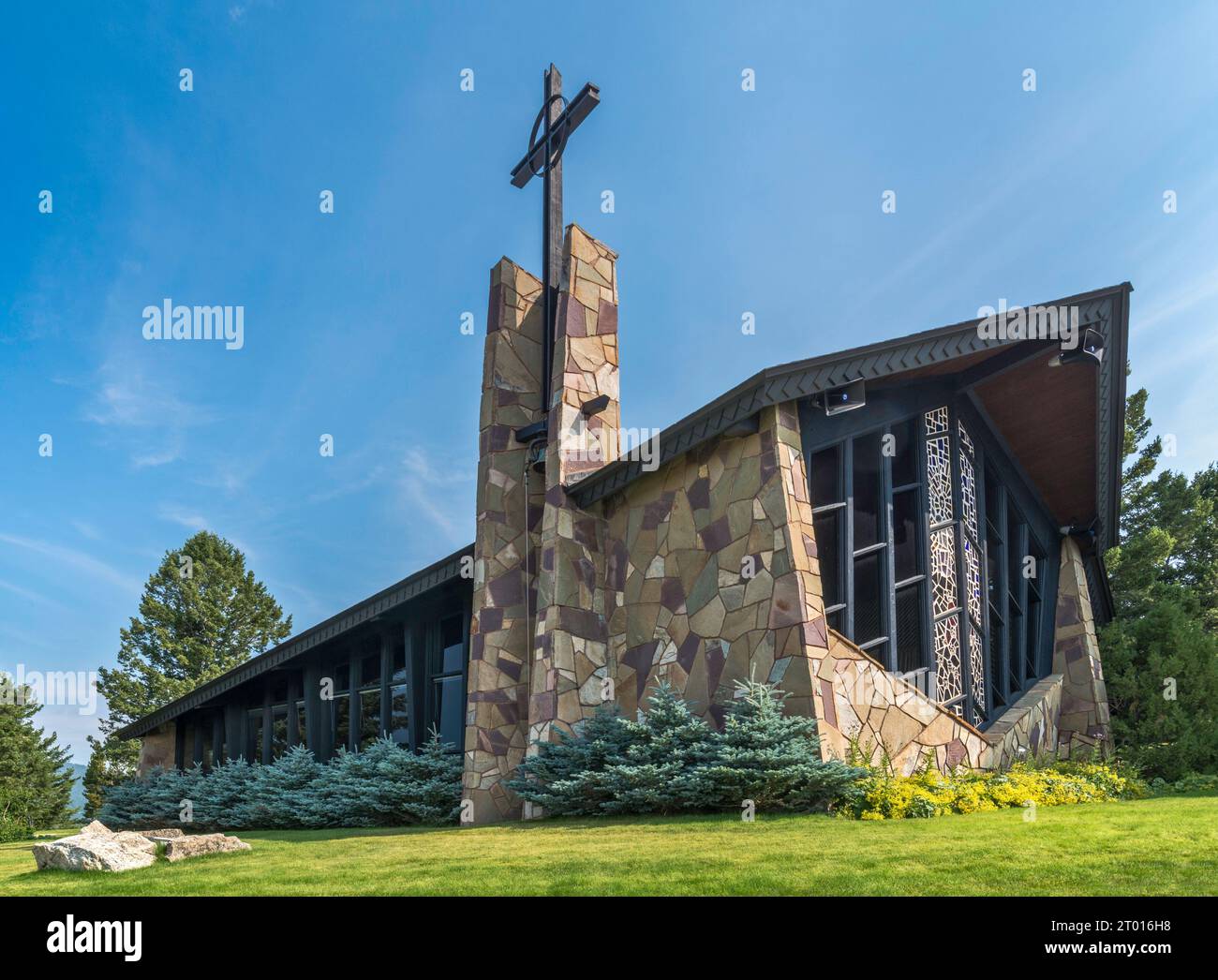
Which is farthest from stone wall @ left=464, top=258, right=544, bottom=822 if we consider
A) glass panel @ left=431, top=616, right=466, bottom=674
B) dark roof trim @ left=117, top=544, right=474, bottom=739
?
glass panel @ left=431, top=616, right=466, bottom=674

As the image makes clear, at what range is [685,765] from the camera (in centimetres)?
989

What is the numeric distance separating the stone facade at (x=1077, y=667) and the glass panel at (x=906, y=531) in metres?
5.84

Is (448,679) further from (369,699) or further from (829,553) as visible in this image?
(829,553)

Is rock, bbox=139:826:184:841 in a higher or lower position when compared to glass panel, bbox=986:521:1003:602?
lower

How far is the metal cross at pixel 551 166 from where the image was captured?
617 inches

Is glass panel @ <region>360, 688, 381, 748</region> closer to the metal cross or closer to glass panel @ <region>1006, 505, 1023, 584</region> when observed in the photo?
the metal cross

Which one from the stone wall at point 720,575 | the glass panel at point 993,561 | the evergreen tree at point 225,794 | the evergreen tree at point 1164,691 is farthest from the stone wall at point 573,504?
the evergreen tree at point 1164,691

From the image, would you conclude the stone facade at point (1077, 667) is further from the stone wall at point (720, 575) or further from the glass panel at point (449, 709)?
the glass panel at point (449, 709)

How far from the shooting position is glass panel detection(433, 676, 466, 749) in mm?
15703

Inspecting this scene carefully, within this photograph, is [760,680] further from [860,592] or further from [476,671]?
[476,671]

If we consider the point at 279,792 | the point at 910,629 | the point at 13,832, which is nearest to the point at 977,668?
the point at 910,629

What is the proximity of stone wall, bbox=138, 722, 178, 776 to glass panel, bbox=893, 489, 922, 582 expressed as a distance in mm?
19408

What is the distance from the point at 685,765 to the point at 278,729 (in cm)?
1367
